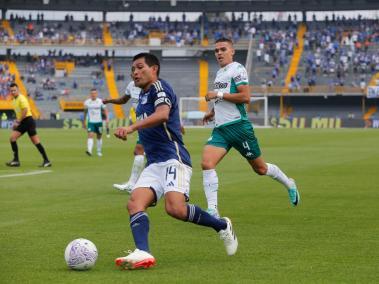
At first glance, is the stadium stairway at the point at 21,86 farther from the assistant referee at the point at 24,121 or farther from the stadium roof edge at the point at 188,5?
the assistant referee at the point at 24,121

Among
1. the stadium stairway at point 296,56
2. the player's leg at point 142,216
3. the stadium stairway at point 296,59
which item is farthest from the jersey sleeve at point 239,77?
the stadium stairway at point 296,56

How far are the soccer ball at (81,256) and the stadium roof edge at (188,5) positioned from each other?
83635 mm

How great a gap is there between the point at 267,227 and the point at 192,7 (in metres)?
83.0

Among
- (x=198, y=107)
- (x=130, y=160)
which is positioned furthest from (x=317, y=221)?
(x=198, y=107)

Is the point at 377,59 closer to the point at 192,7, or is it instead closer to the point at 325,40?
the point at 325,40

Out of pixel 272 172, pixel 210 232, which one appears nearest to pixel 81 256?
pixel 210 232

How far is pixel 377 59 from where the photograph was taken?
261ft

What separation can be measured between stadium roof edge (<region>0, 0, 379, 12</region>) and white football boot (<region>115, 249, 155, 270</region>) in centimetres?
8358

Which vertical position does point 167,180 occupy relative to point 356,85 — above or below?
above

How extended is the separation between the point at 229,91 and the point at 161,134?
3.71 meters

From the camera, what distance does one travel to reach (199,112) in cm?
7306

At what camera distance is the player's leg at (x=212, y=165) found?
1145 centimetres

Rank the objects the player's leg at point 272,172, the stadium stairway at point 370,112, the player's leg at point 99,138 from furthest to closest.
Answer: the stadium stairway at point 370,112 → the player's leg at point 99,138 → the player's leg at point 272,172

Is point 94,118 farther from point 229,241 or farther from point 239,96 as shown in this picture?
point 229,241
